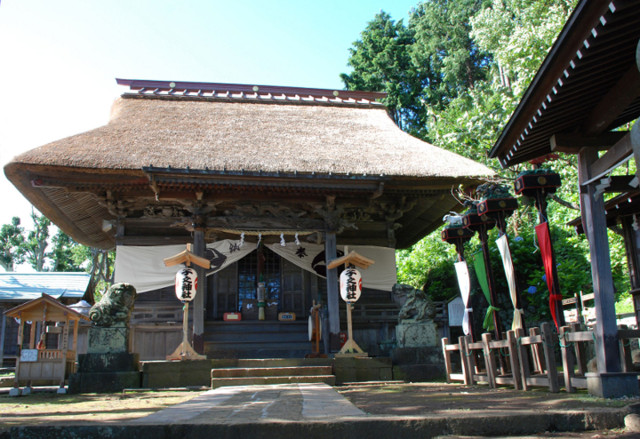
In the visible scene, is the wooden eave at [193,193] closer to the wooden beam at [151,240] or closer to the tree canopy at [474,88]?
the wooden beam at [151,240]

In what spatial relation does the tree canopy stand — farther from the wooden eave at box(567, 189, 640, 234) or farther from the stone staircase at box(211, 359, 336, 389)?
the stone staircase at box(211, 359, 336, 389)

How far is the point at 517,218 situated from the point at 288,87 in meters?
9.49

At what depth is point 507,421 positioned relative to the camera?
3.38 meters

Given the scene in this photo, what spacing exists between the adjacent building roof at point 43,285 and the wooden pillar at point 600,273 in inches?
740

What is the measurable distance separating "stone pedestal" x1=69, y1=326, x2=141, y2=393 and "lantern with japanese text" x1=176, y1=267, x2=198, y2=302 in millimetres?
1089

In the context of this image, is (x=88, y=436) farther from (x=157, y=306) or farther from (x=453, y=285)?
(x=453, y=285)

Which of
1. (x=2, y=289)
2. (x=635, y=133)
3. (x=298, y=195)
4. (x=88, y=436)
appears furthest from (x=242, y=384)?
(x=2, y=289)

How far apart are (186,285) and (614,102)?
7.30 m

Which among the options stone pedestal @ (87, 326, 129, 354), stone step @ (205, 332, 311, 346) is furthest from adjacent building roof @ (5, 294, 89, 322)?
stone step @ (205, 332, 311, 346)

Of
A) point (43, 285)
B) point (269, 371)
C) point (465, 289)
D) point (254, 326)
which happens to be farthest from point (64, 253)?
point (465, 289)

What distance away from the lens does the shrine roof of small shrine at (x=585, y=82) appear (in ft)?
13.6

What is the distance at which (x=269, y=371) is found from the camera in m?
8.53

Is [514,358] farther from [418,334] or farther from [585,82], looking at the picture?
[418,334]

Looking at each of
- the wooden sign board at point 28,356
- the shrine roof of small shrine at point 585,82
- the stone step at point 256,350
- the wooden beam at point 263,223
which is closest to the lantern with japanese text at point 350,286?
the wooden beam at point 263,223
